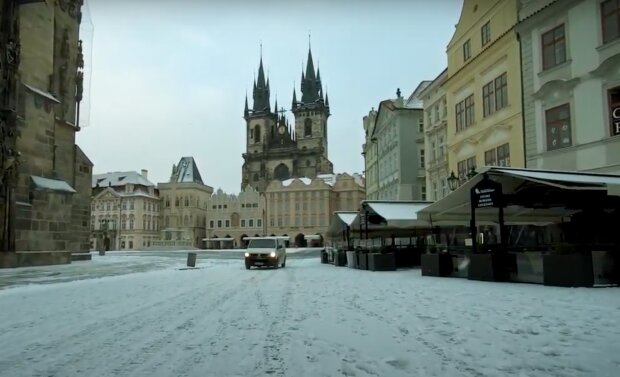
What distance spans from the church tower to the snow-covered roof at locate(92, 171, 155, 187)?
39185mm

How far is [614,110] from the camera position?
18.4m

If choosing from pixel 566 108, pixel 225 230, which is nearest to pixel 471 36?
pixel 566 108

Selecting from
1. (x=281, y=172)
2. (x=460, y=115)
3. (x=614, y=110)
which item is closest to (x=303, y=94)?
(x=281, y=172)

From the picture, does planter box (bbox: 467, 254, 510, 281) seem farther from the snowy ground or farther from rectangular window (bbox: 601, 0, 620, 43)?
Result: rectangular window (bbox: 601, 0, 620, 43)

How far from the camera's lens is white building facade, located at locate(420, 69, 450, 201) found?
34.7 meters

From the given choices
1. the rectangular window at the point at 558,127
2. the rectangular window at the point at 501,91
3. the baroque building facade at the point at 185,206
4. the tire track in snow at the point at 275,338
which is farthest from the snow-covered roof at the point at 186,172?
the tire track in snow at the point at 275,338

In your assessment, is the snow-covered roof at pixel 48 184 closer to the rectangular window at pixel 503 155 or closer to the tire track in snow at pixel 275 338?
the tire track in snow at pixel 275 338

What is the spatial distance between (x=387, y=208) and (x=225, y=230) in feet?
286

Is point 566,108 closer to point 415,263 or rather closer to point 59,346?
point 415,263

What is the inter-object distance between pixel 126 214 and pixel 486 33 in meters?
Result: 89.1

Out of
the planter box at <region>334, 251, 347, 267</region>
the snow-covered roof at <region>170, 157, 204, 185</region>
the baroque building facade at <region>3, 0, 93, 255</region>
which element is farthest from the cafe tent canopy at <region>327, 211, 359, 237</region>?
the snow-covered roof at <region>170, 157, 204, 185</region>

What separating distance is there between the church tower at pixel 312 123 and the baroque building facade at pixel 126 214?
39567 millimetres

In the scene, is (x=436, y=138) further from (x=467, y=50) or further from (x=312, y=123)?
(x=312, y=123)

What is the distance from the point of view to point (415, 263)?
25.9m
